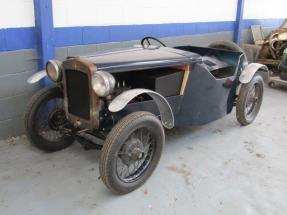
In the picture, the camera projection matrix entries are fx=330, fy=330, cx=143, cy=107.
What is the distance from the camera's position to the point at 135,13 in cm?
400

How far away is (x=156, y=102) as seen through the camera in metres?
2.59

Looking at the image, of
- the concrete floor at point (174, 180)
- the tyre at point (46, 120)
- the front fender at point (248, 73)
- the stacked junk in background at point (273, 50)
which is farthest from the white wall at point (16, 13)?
the stacked junk in background at point (273, 50)

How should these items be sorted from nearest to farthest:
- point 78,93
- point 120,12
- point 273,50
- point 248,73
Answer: point 78,93 < point 248,73 < point 120,12 < point 273,50

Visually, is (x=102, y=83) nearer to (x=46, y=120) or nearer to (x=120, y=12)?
(x=46, y=120)

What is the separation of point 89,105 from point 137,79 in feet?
1.76

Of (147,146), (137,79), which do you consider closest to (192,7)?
(137,79)

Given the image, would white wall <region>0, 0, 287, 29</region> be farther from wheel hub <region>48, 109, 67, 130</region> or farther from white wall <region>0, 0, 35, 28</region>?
wheel hub <region>48, 109, 67, 130</region>

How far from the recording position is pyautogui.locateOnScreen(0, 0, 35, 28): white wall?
9.44 feet

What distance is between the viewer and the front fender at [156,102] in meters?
2.24

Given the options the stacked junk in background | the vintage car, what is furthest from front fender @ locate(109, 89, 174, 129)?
the stacked junk in background

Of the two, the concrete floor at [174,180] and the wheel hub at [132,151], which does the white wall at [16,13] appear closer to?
the concrete floor at [174,180]

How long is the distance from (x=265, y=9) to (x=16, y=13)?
526 cm

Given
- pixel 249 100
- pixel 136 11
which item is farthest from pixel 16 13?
pixel 249 100

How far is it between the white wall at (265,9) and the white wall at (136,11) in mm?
708
